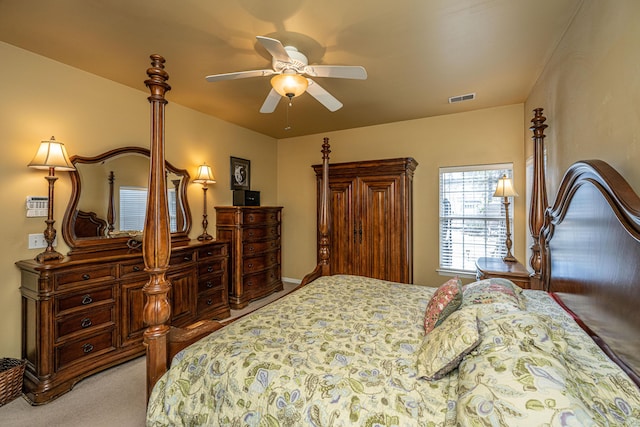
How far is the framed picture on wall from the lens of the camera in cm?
430

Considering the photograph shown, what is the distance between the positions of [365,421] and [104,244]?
2.92 metres

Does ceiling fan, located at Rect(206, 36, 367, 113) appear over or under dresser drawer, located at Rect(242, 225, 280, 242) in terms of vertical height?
over

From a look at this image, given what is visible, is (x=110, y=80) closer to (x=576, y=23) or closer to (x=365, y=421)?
(x=365, y=421)

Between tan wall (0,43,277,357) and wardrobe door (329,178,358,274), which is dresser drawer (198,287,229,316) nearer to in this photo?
tan wall (0,43,277,357)

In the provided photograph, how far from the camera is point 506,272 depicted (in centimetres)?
253

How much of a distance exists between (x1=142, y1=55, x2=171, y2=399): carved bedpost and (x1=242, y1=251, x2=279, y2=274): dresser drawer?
2.50 meters

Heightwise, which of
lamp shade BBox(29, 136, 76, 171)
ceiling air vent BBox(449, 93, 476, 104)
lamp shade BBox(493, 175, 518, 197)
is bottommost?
lamp shade BBox(493, 175, 518, 197)

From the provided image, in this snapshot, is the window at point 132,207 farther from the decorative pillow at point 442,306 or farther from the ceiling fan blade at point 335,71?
the decorative pillow at point 442,306

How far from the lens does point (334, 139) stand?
473 centimetres

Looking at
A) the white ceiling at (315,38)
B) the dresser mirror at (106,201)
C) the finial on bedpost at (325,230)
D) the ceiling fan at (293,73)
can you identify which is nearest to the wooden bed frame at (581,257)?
the ceiling fan at (293,73)

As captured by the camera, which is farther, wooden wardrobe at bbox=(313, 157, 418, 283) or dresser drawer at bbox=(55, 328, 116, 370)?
wooden wardrobe at bbox=(313, 157, 418, 283)

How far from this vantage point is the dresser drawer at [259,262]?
3980 millimetres

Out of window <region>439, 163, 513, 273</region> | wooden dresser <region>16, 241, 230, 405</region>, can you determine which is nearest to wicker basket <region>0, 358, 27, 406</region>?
wooden dresser <region>16, 241, 230, 405</region>

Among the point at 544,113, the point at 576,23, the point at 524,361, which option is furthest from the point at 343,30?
the point at 524,361
